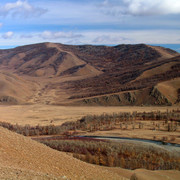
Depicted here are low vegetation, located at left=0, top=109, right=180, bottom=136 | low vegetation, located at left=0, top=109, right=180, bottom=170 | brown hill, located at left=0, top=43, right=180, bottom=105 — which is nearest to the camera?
low vegetation, located at left=0, top=109, right=180, bottom=170

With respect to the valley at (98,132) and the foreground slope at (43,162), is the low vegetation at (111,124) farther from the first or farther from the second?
the foreground slope at (43,162)

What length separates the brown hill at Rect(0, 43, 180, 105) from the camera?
2808 inches

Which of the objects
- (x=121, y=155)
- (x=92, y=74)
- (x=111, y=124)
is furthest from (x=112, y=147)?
(x=92, y=74)

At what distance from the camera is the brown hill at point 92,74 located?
71.3 meters

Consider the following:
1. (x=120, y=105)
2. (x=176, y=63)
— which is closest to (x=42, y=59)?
(x=176, y=63)

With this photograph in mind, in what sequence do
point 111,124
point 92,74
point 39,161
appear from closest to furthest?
1. point 39,161
2. point 111,124
3. point 92,74

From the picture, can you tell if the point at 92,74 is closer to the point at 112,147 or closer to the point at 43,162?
the point at 112,147

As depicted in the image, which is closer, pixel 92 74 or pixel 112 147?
pixel 112 147

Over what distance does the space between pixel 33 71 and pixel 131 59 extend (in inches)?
2449

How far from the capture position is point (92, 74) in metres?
136

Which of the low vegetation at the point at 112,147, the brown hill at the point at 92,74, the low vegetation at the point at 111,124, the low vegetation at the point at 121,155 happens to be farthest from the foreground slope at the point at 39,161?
the brown hill at the point at 92,74

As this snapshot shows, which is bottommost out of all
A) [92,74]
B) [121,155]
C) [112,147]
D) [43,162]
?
[121,155]

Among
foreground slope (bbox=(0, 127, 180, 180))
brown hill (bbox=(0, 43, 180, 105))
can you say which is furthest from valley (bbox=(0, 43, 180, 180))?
brown hill (bbox=(0, 43, 180, 105))

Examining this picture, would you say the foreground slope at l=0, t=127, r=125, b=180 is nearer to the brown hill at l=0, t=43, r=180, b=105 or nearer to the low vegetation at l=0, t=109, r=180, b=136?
the low vegetation at l=0, t=109, r=180, b=136
